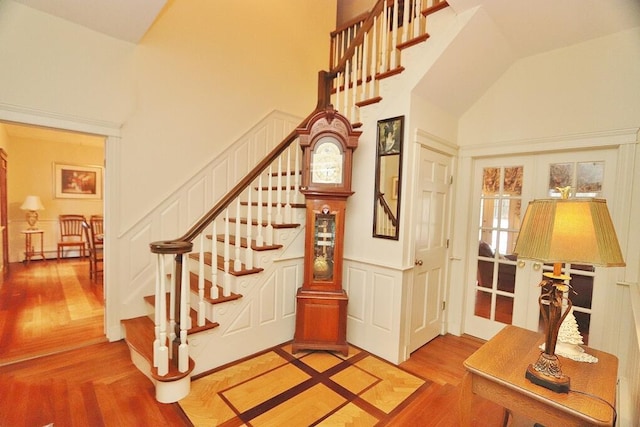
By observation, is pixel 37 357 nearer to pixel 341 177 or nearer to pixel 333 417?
pixel 333 417

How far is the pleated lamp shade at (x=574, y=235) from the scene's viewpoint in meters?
1.07

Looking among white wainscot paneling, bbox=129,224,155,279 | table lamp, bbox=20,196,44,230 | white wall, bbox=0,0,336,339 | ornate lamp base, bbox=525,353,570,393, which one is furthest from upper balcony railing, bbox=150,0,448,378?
table lamp, bbox=20,196,44,230

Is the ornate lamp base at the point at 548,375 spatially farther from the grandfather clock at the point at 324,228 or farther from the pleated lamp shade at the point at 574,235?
the grandfather clock at the point at 324,228

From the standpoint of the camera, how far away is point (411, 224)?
2.59 metres

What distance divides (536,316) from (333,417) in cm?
218

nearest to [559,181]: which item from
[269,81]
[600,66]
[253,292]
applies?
[600,66]

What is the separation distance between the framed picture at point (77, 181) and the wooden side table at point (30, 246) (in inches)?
35.0

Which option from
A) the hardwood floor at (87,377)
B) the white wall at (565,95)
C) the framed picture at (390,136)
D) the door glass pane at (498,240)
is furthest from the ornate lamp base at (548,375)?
the white wall at (565,95)

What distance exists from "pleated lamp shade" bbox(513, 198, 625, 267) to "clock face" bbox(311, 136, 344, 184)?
1611 millimetres

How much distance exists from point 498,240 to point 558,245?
209 centimetres

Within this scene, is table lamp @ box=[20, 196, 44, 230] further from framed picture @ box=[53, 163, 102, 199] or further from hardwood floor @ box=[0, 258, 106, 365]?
hardwood floor @ box=[0, 258, 106, 365]

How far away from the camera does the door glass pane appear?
2.90 meters

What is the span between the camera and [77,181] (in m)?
6.44

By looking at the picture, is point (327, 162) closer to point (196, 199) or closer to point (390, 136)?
point (390, 136)
